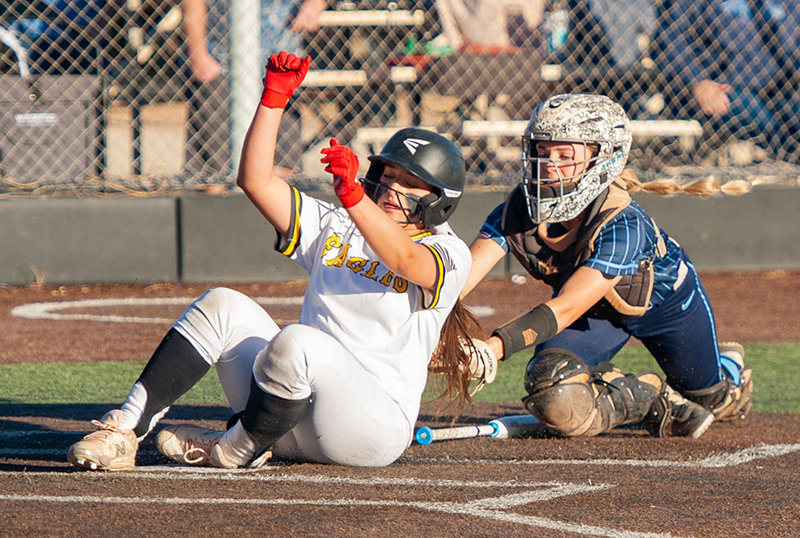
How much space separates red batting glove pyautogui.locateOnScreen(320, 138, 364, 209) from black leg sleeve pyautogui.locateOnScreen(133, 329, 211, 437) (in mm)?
877

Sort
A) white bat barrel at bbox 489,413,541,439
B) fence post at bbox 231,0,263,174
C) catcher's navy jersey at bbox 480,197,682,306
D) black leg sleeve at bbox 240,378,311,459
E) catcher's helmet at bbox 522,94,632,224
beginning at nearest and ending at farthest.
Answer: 1. black leg sleeve at bbox 240,378,311,459
2. catcher's navy jersey at bbox 480,197,682,306
3. catcher's helmet at bbox 522,94,632,224
4. white bat barrel at bbox 489,413,541,439
5. fence post at bbox 231,0,263,174

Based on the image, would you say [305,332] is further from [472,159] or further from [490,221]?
[472,159]

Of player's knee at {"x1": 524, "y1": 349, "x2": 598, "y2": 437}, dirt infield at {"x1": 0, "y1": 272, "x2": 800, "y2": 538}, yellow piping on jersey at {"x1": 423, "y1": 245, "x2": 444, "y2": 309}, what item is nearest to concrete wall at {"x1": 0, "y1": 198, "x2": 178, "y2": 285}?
dirt infield at {"x1": 0, "y1": 272, "x2": 800, "y2": 538}

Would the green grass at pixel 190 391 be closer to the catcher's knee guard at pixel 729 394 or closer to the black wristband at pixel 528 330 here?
the catcher's knee guard at pixel 729 394

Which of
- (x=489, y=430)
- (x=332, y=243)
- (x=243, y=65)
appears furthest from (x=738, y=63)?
(x=332, y=243)

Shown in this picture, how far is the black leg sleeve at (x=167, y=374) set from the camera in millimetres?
3648

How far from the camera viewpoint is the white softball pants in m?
3.39

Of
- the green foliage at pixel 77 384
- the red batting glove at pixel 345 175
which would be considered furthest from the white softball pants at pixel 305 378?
the green foliage at pixel 77 384

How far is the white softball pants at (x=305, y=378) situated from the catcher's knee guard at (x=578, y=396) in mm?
1033

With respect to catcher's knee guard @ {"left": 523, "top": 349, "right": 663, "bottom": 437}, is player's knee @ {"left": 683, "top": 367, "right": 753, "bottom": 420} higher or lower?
lower

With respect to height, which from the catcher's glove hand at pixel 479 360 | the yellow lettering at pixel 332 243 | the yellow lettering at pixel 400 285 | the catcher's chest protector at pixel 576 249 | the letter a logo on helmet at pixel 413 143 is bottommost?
the catcher's glove hand at pixel 479 360

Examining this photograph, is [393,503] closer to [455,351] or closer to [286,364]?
[286,364]

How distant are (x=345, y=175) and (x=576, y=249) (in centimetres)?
→ 164

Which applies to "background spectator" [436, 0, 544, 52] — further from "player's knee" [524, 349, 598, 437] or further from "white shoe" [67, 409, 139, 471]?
"white shoe" [67, 409, 139, 471]
